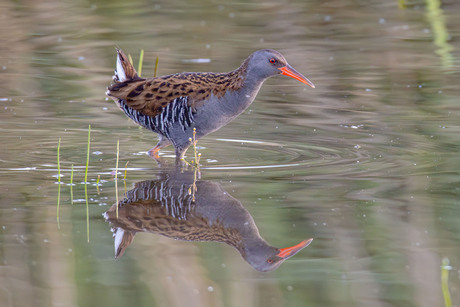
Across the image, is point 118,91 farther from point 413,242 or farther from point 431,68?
point 431,68

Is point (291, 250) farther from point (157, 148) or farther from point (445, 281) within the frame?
point (157, 148)

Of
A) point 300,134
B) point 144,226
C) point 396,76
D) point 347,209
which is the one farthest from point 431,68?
point 144,226

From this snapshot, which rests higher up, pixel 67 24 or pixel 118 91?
pixel 118 91

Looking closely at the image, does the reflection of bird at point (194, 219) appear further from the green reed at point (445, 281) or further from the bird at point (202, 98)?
the bird at point (202, 98)

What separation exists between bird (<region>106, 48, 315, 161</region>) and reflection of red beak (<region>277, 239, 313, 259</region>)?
8.25ft

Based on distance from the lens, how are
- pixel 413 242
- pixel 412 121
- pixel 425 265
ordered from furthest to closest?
pixel 412 121, pixel 413 242, pixel 425 265

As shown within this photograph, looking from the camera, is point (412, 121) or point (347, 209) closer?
point (347, 209)

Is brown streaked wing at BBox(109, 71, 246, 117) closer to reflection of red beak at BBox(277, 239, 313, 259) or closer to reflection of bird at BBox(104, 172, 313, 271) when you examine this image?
reflection of bird at BBox(104, 172, 313, 271)

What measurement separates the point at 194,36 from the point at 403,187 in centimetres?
786


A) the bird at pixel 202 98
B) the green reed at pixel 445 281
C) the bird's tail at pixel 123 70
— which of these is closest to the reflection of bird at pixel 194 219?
the green reed at pixel 445 281

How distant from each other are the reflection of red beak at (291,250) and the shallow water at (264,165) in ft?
0.16

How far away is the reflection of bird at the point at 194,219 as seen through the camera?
5.00 meters

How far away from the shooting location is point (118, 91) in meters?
7.83

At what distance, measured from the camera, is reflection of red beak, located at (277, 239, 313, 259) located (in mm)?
4910
